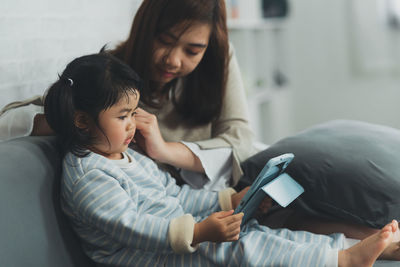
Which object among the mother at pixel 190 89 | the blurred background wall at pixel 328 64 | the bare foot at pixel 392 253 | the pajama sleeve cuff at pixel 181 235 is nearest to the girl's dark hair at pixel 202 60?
the mother at pixel 190 89

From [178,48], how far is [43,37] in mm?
518

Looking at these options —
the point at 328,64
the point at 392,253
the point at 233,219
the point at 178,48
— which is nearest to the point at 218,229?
the point at 233,219

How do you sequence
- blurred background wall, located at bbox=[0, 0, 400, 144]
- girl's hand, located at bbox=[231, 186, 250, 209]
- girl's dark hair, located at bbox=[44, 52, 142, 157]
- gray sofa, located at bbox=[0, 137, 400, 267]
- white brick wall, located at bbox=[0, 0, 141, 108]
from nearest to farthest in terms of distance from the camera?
gray sofa, located at bbox=[0, 137, 400, 267], girl's dark hair, located at bbox=[44, 52, 142, 157], girl's hand, located at bbox=[231, 186, 250, 209], white brick wall, located at bbox=[0, 0, 141, 108], blurred background wall, located at bbox=[0, 0, 400, 144]

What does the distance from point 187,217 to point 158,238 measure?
0.07 m

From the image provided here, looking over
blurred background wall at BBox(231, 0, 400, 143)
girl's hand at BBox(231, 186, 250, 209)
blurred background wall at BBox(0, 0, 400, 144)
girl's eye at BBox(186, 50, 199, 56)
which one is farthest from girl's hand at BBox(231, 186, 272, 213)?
blurred background wall at BBox(231, 0, 400, 143)

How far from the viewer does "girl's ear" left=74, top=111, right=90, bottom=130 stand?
36.3 inches

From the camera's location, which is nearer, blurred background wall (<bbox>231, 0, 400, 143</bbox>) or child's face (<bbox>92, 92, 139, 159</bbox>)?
child's face (<bbox>92, 92, 139, 159</bbox>)

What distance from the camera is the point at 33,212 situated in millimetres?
850

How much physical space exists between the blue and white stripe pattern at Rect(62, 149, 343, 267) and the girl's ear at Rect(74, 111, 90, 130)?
0.06 m

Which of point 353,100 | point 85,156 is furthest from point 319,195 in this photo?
point 353,100

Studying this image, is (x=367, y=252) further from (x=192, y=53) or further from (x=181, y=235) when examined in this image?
(x=192, y=53)

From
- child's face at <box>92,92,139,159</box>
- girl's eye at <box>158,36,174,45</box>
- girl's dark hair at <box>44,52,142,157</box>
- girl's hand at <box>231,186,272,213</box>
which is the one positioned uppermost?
girl's eye at <box>158,36,174,45</box>

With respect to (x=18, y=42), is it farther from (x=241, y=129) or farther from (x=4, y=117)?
(x=241, y=129)

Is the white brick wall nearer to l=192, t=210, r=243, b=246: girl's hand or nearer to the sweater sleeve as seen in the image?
the sweater sleeve
